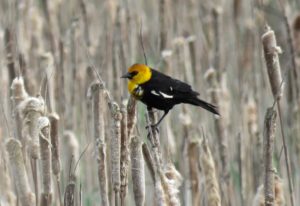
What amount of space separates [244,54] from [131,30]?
0.55 m

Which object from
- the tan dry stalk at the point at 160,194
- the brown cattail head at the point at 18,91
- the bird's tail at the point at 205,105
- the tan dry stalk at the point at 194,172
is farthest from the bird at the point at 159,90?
the tan dry stalk at the point at 160,194

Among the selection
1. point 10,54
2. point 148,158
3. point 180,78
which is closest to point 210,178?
point 148,158

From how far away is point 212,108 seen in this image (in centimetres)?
217

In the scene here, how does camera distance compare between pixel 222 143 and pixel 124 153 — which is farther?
pixel 222 143

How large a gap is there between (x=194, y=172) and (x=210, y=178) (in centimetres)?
28

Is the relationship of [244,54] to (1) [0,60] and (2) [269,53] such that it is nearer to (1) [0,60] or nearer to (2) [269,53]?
(1) [0,60]

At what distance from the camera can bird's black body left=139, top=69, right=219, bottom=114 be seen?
2.21 m

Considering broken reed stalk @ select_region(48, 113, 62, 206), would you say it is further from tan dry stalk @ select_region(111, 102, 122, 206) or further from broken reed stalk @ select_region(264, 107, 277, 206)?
broken reed stalk @ select_region(264, 107, 277, 206)

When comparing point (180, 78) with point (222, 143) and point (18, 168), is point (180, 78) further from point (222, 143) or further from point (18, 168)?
point (18, 168)

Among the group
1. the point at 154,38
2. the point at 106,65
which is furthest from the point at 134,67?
the point at 154,38

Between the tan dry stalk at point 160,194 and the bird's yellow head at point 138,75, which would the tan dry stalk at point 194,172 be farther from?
the tan dry stalk at point 160,194

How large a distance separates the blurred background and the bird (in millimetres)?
49

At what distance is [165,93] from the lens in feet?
7.43

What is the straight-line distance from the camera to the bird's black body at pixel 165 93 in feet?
7.25
